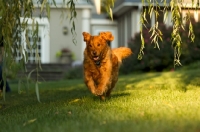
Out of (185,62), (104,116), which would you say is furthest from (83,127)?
(185,62)

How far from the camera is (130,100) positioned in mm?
7715

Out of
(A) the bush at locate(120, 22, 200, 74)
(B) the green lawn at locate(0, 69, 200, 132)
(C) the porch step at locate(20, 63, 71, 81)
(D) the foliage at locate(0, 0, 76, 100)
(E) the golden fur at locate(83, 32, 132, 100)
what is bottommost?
(C) the porch step at locate(20, 63, 71, 81)

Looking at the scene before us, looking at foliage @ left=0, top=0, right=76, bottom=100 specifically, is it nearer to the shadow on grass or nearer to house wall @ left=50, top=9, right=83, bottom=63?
the shadow on grass

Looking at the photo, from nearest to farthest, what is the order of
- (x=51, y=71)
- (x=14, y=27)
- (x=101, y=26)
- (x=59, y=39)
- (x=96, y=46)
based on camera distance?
(x=14, y=27) → (x=96, y=46) → (x=51, y=71) → (x=59, y=39) → (x=101, y=26)

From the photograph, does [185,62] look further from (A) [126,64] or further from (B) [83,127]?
(B) [83,127]

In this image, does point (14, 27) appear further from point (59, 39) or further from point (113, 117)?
point (59, 39)

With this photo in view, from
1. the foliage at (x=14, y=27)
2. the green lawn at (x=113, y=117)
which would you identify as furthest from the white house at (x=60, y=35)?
the foliage at (x=14, y=27)

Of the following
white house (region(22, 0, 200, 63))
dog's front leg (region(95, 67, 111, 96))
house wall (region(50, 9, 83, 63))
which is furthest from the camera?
house wall (region(50, 9, 83, 63))

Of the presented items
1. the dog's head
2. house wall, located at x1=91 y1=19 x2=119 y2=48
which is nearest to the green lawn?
the dog's head

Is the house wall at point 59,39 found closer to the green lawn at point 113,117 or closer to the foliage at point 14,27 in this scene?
the green lawn at point 113,117

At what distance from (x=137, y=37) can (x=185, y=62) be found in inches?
98.4

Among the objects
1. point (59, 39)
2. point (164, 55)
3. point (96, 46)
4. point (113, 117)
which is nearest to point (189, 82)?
point (96, 46)

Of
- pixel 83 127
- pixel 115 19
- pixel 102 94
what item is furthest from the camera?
pixel 115 19

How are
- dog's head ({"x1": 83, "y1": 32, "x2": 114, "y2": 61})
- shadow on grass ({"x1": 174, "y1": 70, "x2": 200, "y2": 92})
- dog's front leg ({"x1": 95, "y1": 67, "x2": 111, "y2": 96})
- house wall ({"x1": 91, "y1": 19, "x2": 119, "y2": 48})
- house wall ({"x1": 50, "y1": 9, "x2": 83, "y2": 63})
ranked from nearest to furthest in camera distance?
1. dog's head ({"x1": 83, "y1": 32, "x2": 114, "y2": 61})
2. dog's front leg ({"x1": 95, "y1": 67, "x2": 111, "y2": 96})
3. shadow on grass ({"x1": 174, "y1": 70, "x2": 200, "y2": 92})
4. house wall ({"x1": 50, "y1": 9, "x2": 83, "y2": 63})
5. house wall ({"x1": 91, "y1": 19, "x2": 119, "y2": 48})
